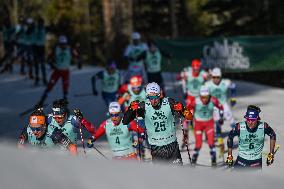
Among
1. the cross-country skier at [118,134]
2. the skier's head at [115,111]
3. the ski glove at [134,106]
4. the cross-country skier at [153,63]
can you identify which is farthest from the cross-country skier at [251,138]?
the cross-country skier at [153,63]

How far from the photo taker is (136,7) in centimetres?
4716

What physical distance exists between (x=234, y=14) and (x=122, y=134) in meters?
21.3

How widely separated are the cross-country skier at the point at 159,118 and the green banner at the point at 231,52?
12473mm

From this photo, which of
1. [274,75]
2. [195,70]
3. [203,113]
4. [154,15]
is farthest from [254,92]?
[154,15]

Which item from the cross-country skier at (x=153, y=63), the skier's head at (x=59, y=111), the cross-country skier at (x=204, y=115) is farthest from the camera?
the cross-country skier at (x=153, y=63)

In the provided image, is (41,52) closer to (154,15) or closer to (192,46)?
(192,46)

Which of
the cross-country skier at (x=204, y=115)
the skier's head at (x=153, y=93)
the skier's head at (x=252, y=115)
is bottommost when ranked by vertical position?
the cross-country skier at (x=204, y=115)

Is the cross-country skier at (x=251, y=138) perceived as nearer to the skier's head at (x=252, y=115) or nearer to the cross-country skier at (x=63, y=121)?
the skier's head at (x=252, y=115)

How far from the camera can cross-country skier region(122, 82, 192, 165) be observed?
957 cm

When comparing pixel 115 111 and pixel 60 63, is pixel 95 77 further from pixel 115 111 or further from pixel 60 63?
pixel 115 111

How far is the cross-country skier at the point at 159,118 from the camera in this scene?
9.57 meters

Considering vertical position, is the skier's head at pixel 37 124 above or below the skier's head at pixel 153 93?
below

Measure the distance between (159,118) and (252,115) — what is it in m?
1.46

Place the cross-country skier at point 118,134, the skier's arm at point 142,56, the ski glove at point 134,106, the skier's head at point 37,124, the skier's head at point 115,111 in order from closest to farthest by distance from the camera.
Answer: the skier's head at point 37,124 < the ski glove at point 134,106 < the skier's head at point 115,111 < the cross-country skier at point 118,134 < the skier's arm at point 142,56
